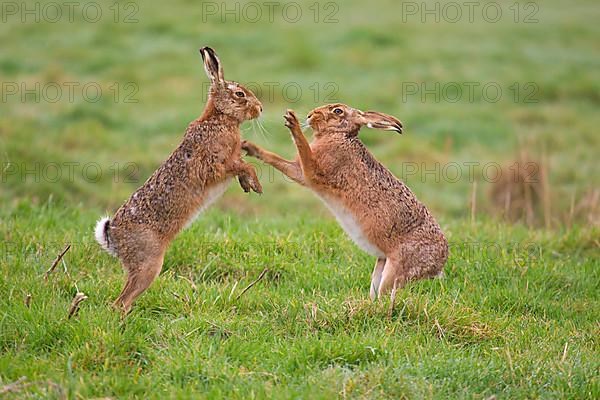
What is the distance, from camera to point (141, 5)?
67.0ft

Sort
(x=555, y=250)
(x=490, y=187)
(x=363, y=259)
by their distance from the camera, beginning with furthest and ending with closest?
1. (x=490, y=187)
2. (x=555, y=250)
3. (x=363, y=259)

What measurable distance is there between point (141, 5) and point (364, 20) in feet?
17.3

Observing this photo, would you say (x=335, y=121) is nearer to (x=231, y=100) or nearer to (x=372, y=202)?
(x=372, y=202)

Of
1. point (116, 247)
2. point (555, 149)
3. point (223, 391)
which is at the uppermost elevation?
point (116, 247)

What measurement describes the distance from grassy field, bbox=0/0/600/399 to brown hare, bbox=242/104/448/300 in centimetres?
29

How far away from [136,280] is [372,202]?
6.50 ft

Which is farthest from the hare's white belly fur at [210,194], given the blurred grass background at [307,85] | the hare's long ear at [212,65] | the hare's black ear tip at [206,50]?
the blurred grass background at [307,85]

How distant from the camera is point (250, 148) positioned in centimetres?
682

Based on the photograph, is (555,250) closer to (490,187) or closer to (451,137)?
(490,187)

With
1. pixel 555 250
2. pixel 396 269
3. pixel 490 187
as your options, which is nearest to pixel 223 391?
pixel 396 269

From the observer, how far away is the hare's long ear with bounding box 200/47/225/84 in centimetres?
645

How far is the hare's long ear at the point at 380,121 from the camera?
6641mm

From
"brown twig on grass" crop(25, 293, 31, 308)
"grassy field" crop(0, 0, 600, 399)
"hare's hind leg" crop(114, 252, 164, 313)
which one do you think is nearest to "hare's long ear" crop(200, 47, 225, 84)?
"grassy field" crop(0, 0, 600, 399)

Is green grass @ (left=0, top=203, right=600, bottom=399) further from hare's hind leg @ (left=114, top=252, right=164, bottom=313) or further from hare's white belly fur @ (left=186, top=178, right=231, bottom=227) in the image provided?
hare's white belly fur @ (left=186, top=178, right=231, bottom=227)
